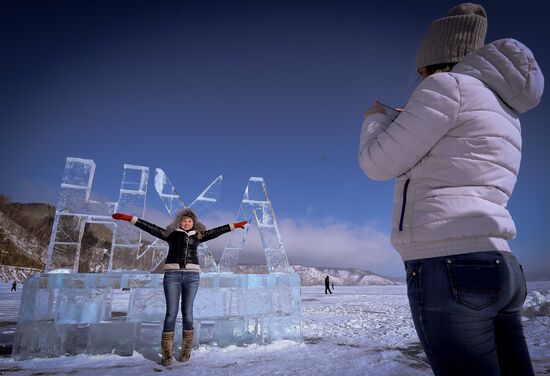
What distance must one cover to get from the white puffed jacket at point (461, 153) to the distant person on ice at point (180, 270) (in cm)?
368

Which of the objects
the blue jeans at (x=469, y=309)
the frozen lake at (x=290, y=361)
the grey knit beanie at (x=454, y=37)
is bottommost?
the frozen lake at (x=290, y=361)

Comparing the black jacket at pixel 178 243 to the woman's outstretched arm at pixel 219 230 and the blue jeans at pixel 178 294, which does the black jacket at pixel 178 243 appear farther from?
the blue jeans at pixel 178 294

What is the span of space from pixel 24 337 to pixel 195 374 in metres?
2.52

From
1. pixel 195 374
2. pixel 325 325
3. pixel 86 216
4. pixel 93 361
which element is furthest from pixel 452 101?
pixel 325 325

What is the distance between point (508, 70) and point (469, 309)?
3.01ft

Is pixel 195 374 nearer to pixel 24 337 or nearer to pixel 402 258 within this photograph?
pixel 24 337

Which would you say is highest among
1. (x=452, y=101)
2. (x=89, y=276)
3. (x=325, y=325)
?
(x=452, y=101)

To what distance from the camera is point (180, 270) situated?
4.34 meters

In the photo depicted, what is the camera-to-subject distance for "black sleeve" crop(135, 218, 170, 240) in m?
4.58

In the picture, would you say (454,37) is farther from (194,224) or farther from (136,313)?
(136,313)

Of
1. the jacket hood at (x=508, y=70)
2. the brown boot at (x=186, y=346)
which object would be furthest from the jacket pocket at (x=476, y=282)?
the brown boot at (x=186, y=346)

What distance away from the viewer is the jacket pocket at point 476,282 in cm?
99

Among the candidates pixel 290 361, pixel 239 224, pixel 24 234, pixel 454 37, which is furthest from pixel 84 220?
pixel 24 234

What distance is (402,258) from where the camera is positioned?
1.23 m
